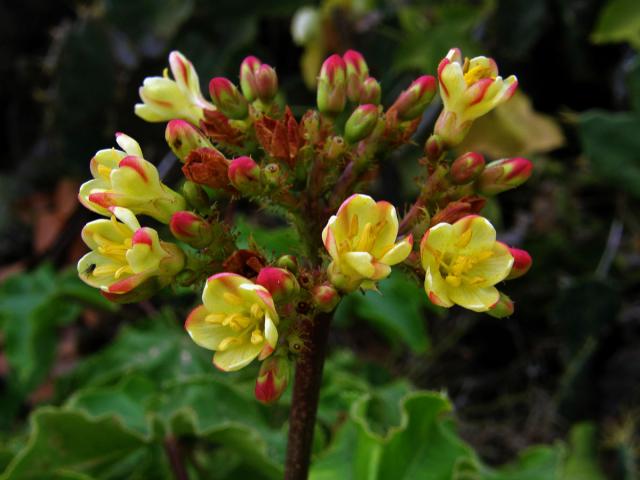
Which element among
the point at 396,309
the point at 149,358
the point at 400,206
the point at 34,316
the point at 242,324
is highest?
the point at 242,324

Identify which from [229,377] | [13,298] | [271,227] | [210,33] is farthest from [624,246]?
[13,298]

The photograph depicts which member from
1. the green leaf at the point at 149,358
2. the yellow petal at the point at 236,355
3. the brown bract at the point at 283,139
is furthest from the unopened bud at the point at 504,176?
the green leaf at the point at 149,358

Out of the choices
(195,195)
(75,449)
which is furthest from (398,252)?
(75,449)

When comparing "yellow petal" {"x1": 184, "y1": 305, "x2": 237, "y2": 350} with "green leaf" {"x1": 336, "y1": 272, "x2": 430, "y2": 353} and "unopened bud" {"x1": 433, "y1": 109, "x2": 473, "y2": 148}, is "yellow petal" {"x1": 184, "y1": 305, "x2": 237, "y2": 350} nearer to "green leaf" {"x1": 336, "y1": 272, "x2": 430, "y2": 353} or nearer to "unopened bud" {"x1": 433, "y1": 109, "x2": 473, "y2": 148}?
"unopened bud" {"x1": 433, "y1": 109, "x2": 473, "y2": 148}

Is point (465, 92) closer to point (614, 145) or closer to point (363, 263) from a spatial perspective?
point (363, 263)

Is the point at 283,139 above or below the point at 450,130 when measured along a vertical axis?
above

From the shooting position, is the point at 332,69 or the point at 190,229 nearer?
the point at 190,229

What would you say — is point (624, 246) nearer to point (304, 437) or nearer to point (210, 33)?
point (210, 33)

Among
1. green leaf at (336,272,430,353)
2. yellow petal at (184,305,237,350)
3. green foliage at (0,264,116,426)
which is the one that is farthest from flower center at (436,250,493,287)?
green foliage at (0,264,116,426)
